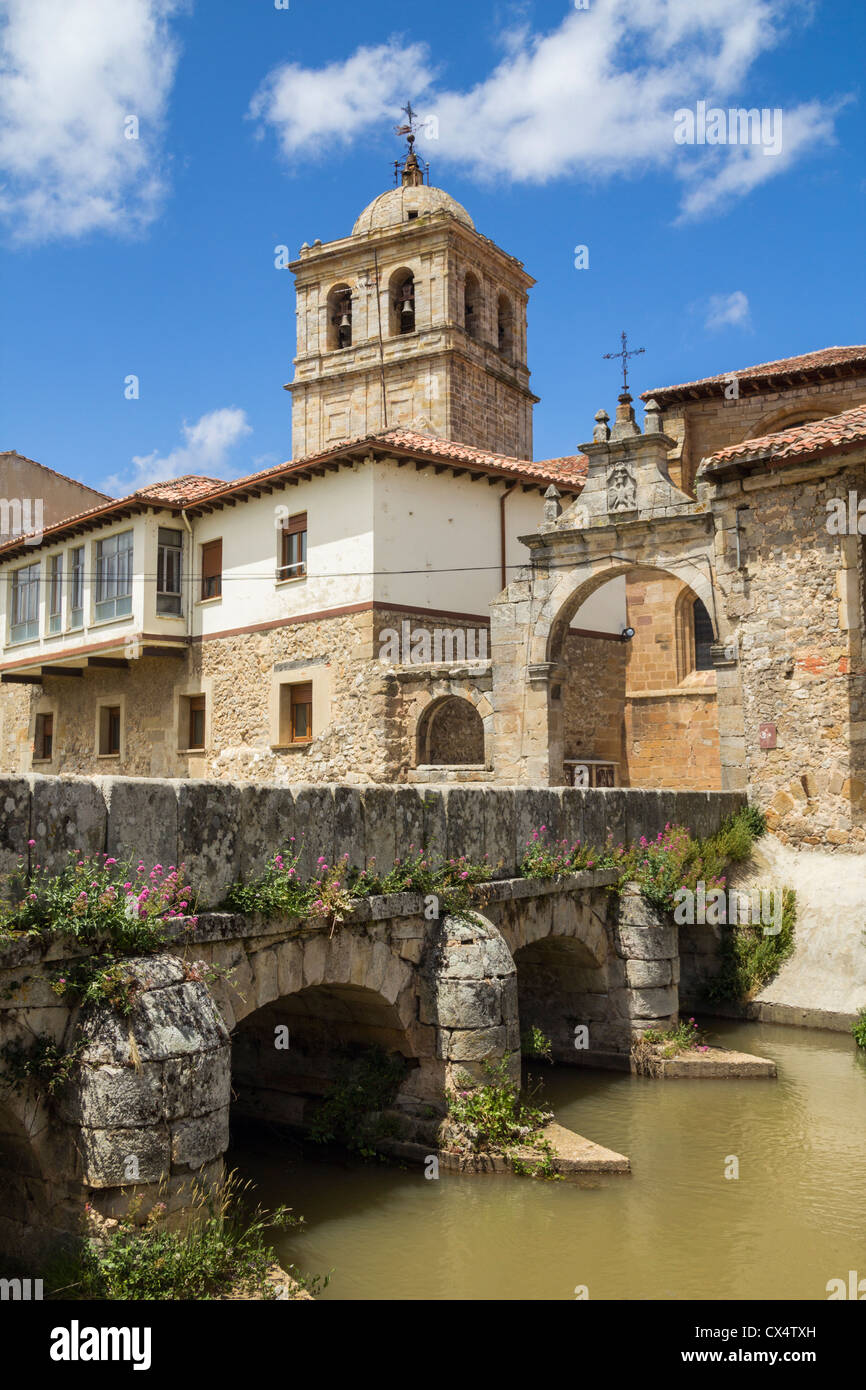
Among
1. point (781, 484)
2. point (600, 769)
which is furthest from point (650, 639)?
point (781, 484)

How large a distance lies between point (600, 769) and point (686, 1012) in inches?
298

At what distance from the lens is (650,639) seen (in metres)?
21.5

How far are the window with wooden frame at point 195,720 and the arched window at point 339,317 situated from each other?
42.8 feet

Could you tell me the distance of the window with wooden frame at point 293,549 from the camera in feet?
62.0

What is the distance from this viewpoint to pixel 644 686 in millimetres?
21250

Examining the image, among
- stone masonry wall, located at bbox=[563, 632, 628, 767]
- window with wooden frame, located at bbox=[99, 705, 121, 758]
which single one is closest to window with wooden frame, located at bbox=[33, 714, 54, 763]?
window with wooden frame, located at bbox=[99, 705, 121, 758]

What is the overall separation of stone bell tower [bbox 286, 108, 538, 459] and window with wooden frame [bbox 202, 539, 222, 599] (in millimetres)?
8263

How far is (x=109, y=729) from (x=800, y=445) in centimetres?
1574

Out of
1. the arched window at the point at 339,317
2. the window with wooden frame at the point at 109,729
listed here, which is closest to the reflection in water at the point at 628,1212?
the window with wooden frame at the point at 109,729

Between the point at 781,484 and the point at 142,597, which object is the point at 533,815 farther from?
the point at 142,597

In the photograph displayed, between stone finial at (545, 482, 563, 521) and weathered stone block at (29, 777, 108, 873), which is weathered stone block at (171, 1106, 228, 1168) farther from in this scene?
stone finial at (545, 482, 563, 521)

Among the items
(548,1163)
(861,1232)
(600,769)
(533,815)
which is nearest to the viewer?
(861,1232)

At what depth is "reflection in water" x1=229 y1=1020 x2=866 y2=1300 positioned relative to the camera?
19.5ft
